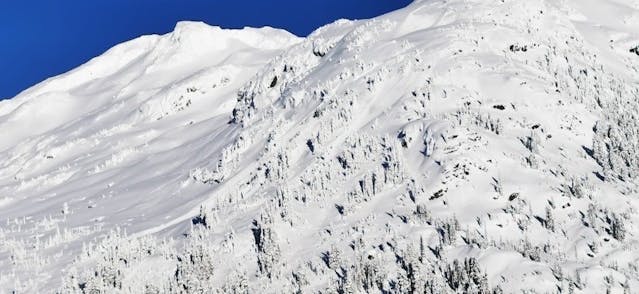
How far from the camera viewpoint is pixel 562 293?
183 meters

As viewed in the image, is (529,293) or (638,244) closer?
→ (529,293)

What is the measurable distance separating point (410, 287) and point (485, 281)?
733 inches

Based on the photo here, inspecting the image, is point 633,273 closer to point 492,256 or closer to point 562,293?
point 562,293

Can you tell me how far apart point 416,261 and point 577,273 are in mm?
37463

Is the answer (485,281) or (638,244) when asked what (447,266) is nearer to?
(485,281)

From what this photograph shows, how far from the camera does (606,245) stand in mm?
199375

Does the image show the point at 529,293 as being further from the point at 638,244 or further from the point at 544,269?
the point at 638,244

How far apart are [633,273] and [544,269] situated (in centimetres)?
2110

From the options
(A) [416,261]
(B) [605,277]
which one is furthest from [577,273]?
(A) [416,261]

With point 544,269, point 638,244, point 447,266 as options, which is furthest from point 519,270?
point 638,244

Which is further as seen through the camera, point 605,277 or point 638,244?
point 638,244

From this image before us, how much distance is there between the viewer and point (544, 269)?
7436 inches

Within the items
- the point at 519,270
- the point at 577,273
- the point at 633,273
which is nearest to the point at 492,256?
the point at 519,270

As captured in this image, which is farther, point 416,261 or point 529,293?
point 416,261
